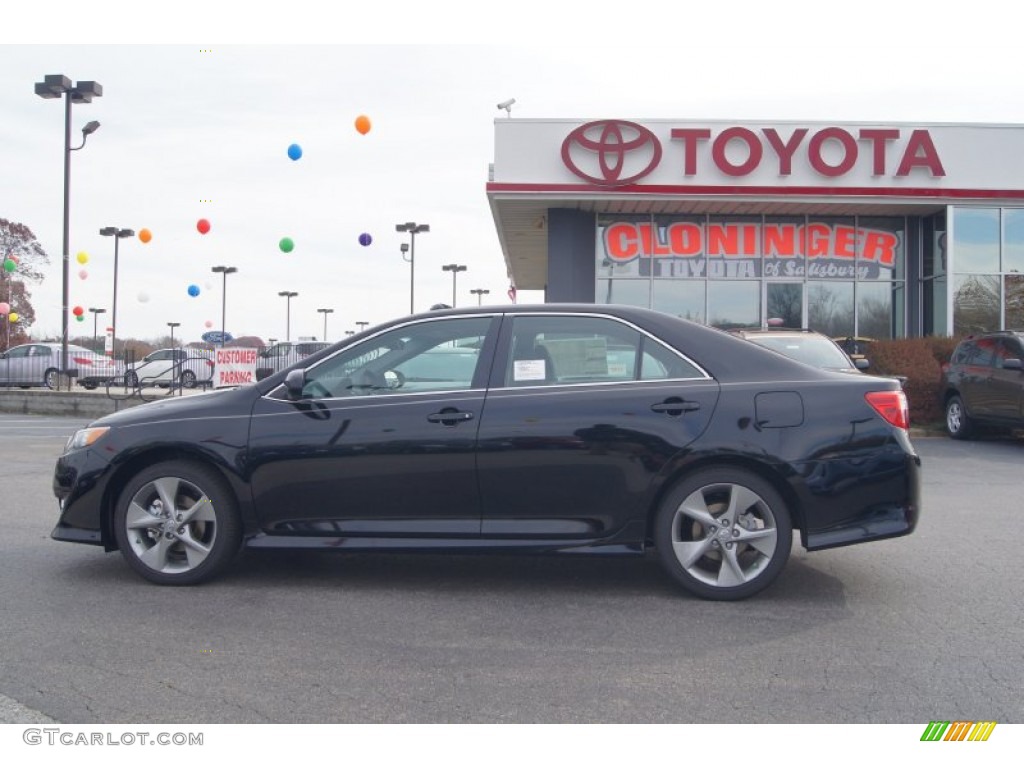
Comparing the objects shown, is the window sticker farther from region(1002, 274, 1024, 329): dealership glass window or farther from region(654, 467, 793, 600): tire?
region(1002, 274, 1024, 329): dealership glass window

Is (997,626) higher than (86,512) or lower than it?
lower

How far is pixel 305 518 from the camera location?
5375mm

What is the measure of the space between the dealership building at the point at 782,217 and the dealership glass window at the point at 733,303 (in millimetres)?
28

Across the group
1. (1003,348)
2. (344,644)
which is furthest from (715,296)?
(344,644)

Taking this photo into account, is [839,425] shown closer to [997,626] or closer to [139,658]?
[997,626]

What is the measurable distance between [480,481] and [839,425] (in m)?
1.90

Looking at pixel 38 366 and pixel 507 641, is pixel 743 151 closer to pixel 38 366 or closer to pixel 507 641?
pixel 507 641

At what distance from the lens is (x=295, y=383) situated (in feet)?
17.6

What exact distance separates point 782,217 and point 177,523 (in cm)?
1738

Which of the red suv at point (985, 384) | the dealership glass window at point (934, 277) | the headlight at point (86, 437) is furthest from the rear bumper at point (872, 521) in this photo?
the dealership glass window at point (934, 277)

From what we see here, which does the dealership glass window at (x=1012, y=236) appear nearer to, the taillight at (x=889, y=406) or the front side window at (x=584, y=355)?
the taillight at (x=889, y=406)

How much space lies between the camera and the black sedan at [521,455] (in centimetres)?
515

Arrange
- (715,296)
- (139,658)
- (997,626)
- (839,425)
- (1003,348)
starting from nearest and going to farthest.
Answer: (139,658) < (997,626) < (839,425) < (1003,348) < (715,296)

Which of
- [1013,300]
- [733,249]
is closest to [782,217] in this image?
[733,249]
